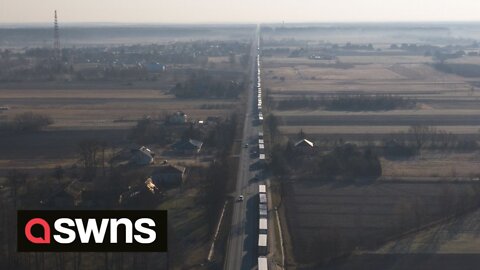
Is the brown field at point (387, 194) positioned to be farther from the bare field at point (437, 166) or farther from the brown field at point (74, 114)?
the brown field at point (74, 114)

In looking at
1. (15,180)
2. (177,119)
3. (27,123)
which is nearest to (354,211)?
(15,180)

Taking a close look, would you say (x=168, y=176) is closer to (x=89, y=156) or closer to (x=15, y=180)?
(x=89, y=156)

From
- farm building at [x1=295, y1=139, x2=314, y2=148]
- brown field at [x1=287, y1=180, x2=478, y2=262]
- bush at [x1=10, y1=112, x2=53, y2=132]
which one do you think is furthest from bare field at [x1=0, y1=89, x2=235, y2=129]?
brown field at [x1=287, y1=180, x2=478, y2=262]

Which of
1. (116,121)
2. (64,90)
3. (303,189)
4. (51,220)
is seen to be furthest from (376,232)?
(64,90)

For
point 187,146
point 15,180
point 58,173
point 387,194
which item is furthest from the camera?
point 187,146

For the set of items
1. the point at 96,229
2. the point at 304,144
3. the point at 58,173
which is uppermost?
the point at 96,229

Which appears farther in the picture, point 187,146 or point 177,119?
point 177,119

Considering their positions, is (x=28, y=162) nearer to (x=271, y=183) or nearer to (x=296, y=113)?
(x=271, y=183)
